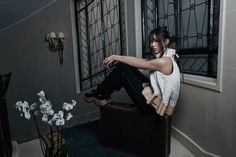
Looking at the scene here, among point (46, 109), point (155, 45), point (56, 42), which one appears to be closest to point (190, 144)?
point (155, 45)

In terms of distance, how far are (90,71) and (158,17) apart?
1655 millimetres

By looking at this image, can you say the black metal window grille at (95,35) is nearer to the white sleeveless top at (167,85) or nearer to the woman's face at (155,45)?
the woman's face at (155,45)

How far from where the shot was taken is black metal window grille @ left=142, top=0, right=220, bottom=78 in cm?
148

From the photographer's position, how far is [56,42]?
A: 133 inches

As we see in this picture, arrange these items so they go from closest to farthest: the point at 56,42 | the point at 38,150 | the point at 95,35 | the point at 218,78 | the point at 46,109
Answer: the point at 46,109 → the point at 218,78 → the point at 38,150 → the point at 56,42 → the point at 95,35

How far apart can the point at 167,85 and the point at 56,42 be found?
2.41 metres

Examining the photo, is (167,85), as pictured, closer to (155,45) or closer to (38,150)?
(155,45)

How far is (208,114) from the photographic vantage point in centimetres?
143

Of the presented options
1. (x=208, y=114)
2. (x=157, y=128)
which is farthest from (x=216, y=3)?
(x=157, y=128)

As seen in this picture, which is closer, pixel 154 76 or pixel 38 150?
pixel 154 76

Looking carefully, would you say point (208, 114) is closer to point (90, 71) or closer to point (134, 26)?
point (134, 26)

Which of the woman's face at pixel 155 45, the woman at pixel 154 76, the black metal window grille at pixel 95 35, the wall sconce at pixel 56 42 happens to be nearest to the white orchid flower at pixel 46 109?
the woman at pixel 154 76

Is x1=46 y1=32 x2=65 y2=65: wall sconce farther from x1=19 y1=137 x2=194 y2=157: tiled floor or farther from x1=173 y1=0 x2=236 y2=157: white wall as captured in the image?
x1=173 y1=0 x2=236 y2=157: white wall

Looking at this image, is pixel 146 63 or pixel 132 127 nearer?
pixel 146 63
